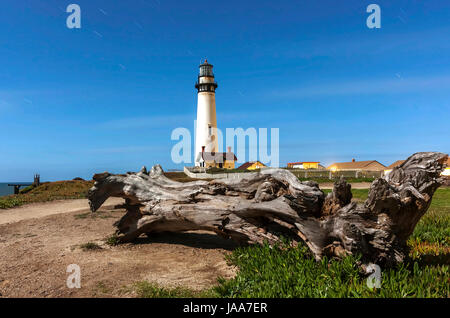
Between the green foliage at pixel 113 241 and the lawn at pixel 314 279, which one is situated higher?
the lawn at pixel 314 279

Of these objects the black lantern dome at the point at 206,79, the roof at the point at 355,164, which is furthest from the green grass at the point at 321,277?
the black lantern dome at the point at 206,79

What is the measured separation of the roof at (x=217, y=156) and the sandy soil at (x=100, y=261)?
123ft

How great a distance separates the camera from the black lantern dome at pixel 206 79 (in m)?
46.9

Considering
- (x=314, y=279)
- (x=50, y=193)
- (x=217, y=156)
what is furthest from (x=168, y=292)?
(x=217, y=156)

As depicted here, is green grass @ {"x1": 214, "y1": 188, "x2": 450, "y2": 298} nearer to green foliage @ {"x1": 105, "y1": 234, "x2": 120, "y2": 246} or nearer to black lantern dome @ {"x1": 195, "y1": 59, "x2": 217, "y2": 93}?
green foliage @ {"x1": 105, "y1": 234, "x2": 120, "y2": 246}

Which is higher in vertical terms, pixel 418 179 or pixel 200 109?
pixel 200 109

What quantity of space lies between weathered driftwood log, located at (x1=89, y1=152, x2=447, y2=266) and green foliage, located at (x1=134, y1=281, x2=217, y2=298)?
208cm

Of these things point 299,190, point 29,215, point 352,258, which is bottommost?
point 29,215

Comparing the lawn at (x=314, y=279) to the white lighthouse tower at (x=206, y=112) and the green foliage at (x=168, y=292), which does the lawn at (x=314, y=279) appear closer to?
the green foliage at (x=168, y=292)

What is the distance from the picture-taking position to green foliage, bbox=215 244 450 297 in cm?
380
